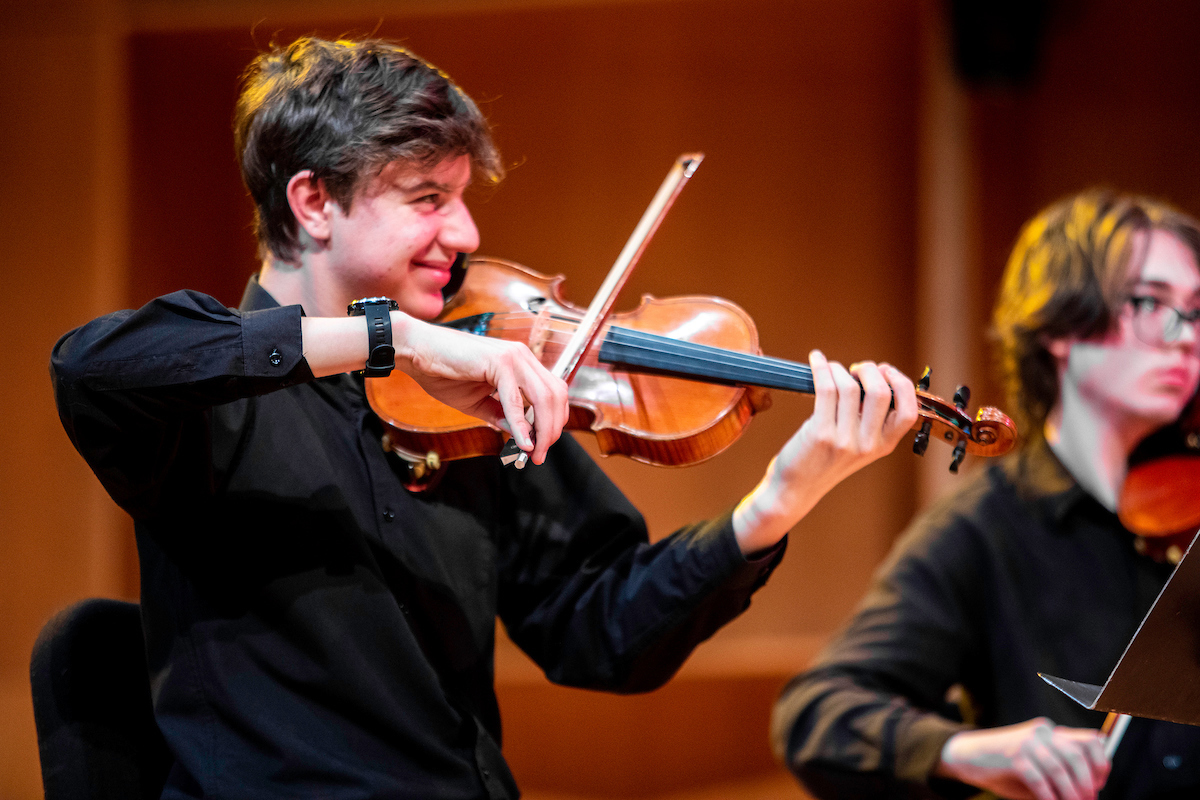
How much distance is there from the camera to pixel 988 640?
176 centimetres

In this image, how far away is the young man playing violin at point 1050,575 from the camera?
5.33 ft

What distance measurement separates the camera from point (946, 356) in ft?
10.2

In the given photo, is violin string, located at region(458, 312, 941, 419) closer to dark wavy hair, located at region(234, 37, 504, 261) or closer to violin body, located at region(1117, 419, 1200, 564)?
dark wavy hair, located at region(234, 37, 504, 261)

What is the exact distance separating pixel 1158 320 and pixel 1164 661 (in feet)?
2.94

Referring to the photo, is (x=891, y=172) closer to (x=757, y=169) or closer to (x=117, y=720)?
(x=757, y=169)

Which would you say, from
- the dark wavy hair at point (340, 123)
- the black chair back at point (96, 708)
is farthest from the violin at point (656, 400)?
the black chair back at point (96, 708)

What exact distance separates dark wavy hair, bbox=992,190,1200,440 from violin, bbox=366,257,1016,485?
665 millimetres

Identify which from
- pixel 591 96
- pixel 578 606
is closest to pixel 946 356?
pixel 591 96

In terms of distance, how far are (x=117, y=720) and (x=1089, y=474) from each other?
1514 millimetres

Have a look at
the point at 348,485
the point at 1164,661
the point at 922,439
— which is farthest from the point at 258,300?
the point at 1164,661

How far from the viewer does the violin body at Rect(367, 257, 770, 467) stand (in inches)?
48.1

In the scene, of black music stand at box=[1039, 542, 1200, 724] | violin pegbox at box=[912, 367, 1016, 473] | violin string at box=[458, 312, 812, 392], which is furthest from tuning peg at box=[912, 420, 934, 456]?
black music stand at box=[1039, 542, 1200, 724]

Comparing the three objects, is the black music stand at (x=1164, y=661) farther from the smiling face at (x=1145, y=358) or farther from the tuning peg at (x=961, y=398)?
the smiling face at (x=1145, y=358)

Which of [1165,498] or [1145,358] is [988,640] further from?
[1145,358]
